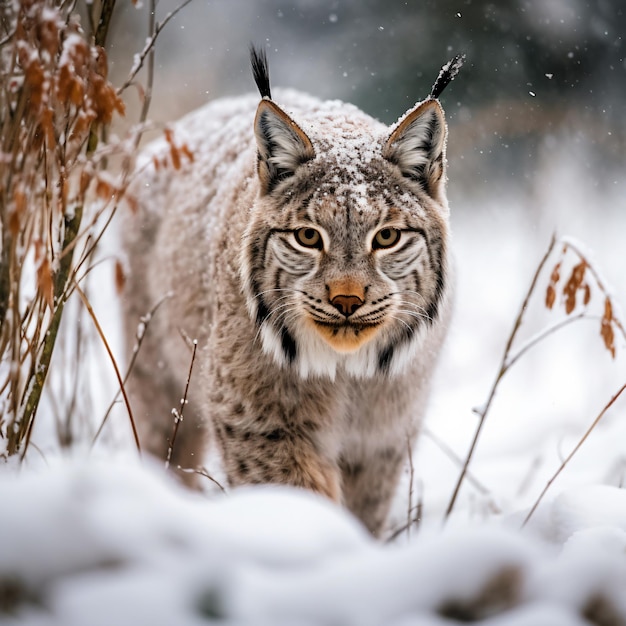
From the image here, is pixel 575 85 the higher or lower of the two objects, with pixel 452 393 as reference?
higher

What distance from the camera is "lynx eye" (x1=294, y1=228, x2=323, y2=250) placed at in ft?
8.33

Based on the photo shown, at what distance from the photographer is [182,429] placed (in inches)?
171

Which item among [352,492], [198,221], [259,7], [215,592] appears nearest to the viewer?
[215,592]

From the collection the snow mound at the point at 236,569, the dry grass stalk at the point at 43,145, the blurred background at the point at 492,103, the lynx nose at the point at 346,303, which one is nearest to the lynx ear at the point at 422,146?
the lynx nose at the point at 346,303

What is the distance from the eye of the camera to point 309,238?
256cm

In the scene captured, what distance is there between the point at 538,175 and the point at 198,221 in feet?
22.6

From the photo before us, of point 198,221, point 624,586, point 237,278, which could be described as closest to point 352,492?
point 237,278

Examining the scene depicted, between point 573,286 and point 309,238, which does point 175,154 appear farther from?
point 573,286

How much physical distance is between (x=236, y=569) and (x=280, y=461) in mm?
1492

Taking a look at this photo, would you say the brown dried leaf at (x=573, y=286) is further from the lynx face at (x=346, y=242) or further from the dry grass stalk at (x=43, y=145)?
the dry grass stalk at (x=43, y=145)

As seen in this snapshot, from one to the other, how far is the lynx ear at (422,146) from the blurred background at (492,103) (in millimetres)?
4411

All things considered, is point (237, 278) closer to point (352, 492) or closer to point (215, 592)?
point (352, 492)

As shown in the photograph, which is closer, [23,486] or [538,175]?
[23,486]

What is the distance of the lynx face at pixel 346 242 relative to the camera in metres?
2.50
